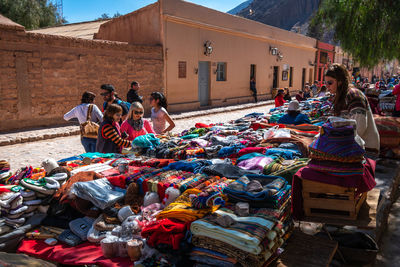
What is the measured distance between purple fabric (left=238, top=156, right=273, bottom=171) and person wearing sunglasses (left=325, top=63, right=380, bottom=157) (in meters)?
0.95

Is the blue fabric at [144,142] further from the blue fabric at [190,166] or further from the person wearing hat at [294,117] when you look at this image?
the person wearing hat at [294,117]

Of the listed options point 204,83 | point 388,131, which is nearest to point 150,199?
point 388,131

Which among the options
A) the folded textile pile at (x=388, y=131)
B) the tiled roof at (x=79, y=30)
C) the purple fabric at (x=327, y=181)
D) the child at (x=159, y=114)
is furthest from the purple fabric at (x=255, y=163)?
the tiled roof at (x=79, y=30)

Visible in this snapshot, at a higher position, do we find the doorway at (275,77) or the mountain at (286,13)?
the mountain at (286,13)

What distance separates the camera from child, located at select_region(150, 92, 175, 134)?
603cm

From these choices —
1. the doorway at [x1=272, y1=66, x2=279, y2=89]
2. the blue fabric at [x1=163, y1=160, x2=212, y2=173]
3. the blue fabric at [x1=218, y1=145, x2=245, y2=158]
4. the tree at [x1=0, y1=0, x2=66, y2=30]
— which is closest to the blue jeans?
the blue fabric at [x1=163, y1=160, x2=212, y2=173]

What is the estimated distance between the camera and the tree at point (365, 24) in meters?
8.26

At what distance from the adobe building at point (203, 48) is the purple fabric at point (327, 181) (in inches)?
504

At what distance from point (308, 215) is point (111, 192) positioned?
6.22 ft

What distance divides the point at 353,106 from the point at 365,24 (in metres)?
7.13

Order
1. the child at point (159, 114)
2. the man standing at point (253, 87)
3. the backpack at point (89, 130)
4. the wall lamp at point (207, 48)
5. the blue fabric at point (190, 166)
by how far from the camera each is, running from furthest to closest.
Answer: the man standing at point (253, 87), the wall lamp at point (207, 48), the child at point (159, 114), the backpack at point (89, 130), the blue fabric at point (190, 166)

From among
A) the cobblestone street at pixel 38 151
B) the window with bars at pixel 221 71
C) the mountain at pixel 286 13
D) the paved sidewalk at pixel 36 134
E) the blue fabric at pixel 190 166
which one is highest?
the mountain at pixel 286 13

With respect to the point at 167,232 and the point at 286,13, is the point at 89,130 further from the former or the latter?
the point at 286,13

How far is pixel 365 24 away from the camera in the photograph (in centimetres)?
913
